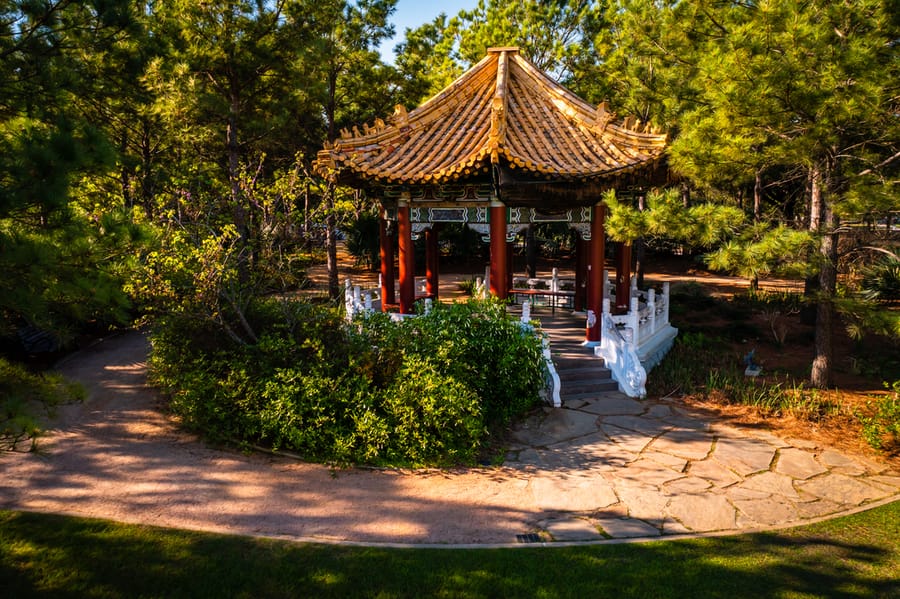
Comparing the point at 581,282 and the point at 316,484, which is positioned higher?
the point at 581,282

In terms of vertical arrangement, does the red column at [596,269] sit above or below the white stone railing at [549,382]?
above

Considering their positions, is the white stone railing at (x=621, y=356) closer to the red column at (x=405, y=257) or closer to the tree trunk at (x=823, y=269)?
the tree trunk at (x=823, y=269)

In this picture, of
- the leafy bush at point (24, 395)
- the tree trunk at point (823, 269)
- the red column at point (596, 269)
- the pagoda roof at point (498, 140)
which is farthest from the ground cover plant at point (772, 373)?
the leafy bush at point (24, 395)

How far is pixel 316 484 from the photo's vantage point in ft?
24.3

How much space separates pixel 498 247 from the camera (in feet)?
37.6

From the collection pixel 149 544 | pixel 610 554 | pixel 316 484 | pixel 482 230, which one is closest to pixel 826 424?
pixel 610 554

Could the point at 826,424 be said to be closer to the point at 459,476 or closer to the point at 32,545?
the point at 459,476

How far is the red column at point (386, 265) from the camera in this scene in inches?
545

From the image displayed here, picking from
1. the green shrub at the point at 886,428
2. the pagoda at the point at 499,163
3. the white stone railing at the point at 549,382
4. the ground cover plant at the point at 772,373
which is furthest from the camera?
the pagoda at the point at 499,163

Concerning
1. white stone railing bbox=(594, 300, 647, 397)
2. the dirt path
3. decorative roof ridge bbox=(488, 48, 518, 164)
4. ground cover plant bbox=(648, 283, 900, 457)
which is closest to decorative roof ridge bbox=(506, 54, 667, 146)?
decorative roof ridge bbox=(488, 48, 518, 164)

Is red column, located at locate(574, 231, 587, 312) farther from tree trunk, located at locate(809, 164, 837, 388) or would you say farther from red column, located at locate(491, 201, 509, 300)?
tree trunk, located at locate(809, 164, 837, 388)

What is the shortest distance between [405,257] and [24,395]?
25.4ft

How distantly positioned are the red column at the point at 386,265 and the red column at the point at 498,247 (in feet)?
10.5

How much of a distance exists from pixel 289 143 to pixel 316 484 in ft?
54.9
